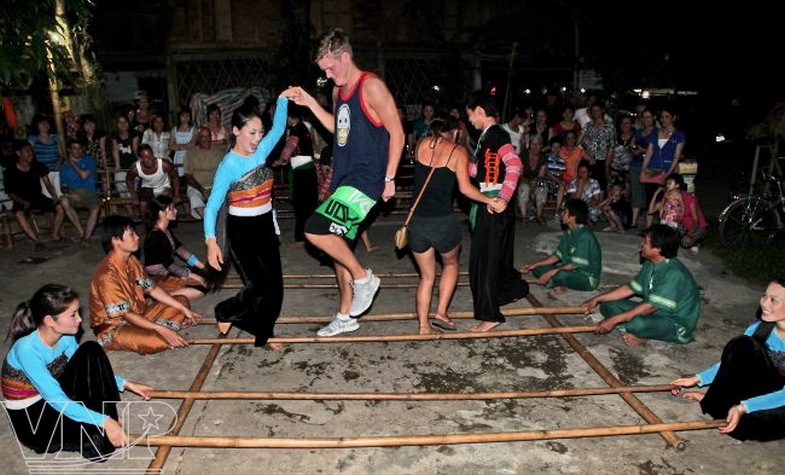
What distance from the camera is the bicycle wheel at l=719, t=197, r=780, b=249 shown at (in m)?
7.95

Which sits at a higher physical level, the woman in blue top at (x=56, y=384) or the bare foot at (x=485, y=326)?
the woman in blue top at (x=56, y=384)

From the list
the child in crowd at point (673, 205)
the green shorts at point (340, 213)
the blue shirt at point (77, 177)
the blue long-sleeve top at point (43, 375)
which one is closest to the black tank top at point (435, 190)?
the green shorts at point (340, 213)

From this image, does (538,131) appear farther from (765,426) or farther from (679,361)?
(765,426)

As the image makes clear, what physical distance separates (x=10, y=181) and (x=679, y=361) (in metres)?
8.44

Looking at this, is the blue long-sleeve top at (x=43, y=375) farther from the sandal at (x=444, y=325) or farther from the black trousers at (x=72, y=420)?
the sandal at (x=444, y=325)

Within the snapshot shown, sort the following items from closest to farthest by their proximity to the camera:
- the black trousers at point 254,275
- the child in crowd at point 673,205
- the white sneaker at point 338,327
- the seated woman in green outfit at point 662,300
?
the black trousers at point 254,275 → the seated woman in green outfit at point 662,300 → the white sneaker at point 338,327 → the child in crowd at point 673,205

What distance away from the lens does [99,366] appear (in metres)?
3.44

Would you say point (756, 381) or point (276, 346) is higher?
point (756, 381)

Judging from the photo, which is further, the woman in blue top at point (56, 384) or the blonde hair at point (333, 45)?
the blonde hair at point (333, 45)

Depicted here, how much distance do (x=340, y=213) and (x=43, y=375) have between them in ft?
6.96

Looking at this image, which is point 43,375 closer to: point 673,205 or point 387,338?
point 387,338

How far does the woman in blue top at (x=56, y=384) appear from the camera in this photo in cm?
323

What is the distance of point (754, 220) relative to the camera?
26.3 ft

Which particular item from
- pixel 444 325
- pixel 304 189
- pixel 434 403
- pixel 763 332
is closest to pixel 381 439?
pixel 434 403
